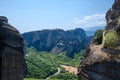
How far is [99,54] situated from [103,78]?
9.26ft

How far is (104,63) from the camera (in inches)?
1151

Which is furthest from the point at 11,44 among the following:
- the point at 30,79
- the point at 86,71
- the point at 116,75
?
the point at 30,79

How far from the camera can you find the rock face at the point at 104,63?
2811cm

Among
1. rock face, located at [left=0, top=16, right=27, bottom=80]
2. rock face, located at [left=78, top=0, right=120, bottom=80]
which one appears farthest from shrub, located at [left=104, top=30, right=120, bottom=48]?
rock face, located at [left=0, top=16, right=27, bottom=80]

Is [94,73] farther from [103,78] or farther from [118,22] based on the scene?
[118,22]

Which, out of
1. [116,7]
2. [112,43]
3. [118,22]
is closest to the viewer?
[112,43]

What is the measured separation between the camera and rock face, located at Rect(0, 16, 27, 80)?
29.4 meters

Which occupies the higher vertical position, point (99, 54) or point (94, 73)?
point (99, 54)

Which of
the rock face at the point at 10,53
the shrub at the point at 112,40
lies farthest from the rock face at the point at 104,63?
the rock face at the point at 10,53

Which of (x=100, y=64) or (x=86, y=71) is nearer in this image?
(x=100, y=64)

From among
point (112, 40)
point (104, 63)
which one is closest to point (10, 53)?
point (104, 63)

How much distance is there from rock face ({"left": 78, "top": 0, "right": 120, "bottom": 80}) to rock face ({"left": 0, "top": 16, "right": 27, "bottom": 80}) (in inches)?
278

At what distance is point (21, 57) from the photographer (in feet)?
102

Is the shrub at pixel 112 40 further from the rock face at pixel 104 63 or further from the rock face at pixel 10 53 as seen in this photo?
the rock face at pixel 10 53
